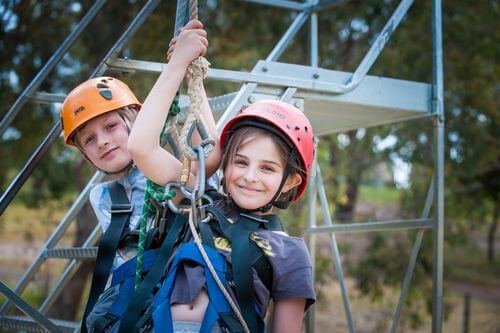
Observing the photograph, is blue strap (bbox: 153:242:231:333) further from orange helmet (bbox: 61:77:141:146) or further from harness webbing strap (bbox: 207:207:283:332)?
orange helmet (bbox: 61:77:141:146)

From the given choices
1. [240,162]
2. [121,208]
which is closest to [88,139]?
[121,208]

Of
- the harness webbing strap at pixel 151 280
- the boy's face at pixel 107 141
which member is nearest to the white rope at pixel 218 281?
the harness webbing strap at pixel 151 280

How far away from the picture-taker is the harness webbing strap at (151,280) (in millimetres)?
2086

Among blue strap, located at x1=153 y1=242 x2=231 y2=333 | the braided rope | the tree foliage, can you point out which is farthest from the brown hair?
the tree foliage

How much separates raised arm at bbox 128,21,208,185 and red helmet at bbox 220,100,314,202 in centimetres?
27

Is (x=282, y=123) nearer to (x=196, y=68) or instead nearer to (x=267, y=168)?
(x=267, y=168)

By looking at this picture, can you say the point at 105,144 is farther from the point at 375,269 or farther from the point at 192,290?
the point at 375,269

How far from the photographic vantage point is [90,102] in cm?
261

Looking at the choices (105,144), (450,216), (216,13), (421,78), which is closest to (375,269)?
(450,216)

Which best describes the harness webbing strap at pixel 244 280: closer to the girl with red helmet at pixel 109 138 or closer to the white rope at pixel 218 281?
the white rope at pixel 218 281

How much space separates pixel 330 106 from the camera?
12.1 ft

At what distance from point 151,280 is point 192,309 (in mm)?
208

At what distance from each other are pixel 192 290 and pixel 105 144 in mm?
904

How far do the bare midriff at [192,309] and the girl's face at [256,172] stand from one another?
385 millimetres
